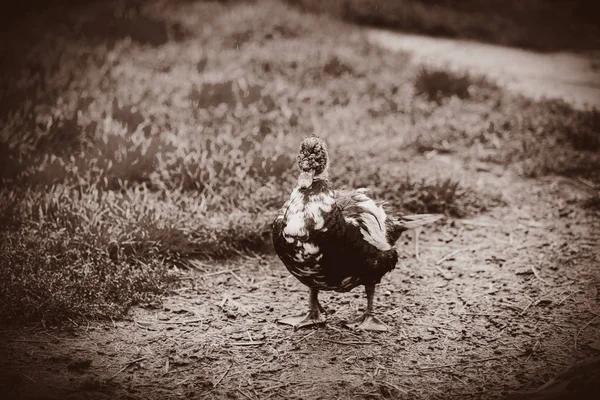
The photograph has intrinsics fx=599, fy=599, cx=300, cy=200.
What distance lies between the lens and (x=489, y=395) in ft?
8.92

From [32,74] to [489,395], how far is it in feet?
17.9

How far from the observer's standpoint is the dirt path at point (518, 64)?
23.2ft

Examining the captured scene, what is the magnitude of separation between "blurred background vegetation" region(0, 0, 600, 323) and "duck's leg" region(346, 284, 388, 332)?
1037mm

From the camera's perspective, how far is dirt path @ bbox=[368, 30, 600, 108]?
278 inches

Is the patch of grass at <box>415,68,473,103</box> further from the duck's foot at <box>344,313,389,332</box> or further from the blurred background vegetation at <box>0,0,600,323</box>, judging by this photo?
the duck's foot at <box>344,313,389,332</box>

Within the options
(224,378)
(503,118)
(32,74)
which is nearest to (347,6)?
(503,118)

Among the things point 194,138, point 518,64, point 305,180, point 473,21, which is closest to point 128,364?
point 305,180

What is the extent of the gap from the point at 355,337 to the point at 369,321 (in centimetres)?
14

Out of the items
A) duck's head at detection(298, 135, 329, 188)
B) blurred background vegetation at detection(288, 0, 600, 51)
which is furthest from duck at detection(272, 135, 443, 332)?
blurred background vegetation at detection(288, 0, 600, 51)

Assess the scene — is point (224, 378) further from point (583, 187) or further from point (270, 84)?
point (270, 84)

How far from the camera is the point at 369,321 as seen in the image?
3.30m

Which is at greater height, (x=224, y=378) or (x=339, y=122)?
(x=339, y=122)

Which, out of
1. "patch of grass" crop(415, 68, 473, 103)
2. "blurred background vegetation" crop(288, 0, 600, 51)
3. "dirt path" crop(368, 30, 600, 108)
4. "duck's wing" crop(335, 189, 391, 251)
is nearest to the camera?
"duck's wing" crop(335, 189, 391, 251)

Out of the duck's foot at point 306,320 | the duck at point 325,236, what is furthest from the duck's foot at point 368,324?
the duck's foot at point 306,320
